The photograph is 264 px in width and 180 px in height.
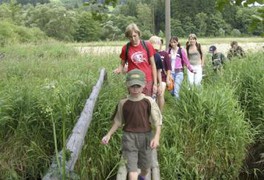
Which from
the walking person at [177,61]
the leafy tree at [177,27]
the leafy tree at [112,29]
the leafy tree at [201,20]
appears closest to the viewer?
the leafy tree at [112,29]

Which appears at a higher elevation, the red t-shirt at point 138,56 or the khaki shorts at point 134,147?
the red t-shirt at point 138,56

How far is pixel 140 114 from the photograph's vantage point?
3.95 meters

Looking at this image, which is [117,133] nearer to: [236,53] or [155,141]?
[155,141]

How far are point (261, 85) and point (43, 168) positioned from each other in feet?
12.6

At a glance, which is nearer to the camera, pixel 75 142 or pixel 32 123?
pixel 75 142

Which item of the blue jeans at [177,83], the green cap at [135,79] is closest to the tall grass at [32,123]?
the blue jeans at [177,83]

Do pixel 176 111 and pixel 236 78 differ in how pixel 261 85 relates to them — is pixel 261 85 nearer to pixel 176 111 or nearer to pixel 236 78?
pixel 236 78

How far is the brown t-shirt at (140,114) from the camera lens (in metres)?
3.95

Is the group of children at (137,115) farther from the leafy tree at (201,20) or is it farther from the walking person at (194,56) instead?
the leafy tree at (201,20)

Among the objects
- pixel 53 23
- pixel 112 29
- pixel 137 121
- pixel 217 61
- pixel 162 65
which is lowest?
pixel 53 23

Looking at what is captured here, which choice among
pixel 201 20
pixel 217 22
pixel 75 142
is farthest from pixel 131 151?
pixel 201 20

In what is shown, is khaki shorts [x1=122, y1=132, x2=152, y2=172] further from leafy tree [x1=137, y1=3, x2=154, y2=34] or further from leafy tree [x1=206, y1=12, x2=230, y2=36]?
leafy tree [x1=137, y1=3, x2=154, y2=34]

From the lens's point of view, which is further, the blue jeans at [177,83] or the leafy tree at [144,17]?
the leafy tree at [144,17]

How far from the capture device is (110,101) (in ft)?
19.9
